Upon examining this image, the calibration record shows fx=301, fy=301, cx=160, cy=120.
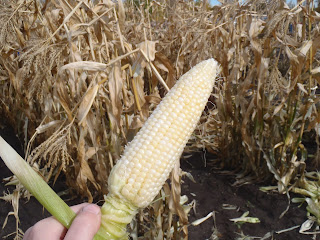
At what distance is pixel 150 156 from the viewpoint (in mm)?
1288

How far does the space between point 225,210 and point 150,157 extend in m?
2.08

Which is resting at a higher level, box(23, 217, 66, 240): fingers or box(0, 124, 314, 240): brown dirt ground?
box(23, 217, 66, 240): fingers

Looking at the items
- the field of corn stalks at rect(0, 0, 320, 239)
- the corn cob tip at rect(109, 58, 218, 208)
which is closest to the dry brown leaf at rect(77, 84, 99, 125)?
the field of corn stalks at rect(0, 0, 320, 239)

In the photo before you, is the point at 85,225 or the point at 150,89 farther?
the point at 150,89

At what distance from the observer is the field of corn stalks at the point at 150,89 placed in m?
2.03

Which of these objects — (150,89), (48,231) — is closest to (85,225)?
(48,231)

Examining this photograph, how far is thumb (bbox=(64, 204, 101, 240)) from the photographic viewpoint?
1.17m

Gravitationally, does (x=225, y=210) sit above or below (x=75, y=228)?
below

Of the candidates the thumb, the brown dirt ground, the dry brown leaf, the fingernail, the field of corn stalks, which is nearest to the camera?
the thumb

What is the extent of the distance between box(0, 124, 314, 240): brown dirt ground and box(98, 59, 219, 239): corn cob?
65.2 inches

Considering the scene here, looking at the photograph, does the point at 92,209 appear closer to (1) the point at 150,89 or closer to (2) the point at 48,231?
(2) the point at 48,231

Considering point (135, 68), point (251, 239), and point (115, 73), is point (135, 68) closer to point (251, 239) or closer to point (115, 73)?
point (115, 73)

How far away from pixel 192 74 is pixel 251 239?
195 cm

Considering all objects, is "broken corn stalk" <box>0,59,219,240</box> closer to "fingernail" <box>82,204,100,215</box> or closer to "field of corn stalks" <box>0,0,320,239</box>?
"fingernail" <box>82,204,100,215</box>
